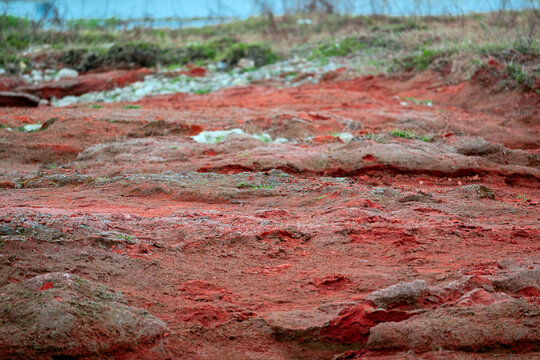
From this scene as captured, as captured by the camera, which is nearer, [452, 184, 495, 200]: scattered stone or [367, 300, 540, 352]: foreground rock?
[367, 300, 540, 352]: foreground rock

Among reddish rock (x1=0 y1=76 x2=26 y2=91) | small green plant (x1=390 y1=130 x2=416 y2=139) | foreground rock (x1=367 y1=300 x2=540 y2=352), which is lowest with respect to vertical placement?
foreground rock (x1=367 y1=300 x2=540 y2=352)

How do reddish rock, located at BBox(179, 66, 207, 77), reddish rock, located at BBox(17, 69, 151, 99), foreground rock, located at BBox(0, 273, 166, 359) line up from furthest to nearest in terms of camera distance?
1. reddish rock, located at BBox(179, 66, 207, 77)
2. reddish rock, located at BBox(17, 69, 151, 99)
3. foreground rock, located at BBox(0, 273, 166, 359)

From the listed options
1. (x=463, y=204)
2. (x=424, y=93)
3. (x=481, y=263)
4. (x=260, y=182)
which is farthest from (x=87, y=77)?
(x=481, y=263)

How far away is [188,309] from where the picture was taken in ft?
8.36

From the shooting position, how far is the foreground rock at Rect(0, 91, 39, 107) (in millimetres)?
10062

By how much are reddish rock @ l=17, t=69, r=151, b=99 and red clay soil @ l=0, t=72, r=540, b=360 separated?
540 cm

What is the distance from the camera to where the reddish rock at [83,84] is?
1212 centimetres

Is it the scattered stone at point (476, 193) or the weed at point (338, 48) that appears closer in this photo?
the scattered stone at point (476, 193)

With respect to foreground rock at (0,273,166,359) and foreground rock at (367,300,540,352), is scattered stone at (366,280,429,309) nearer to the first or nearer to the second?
foreground rock at (367,300,540,352)

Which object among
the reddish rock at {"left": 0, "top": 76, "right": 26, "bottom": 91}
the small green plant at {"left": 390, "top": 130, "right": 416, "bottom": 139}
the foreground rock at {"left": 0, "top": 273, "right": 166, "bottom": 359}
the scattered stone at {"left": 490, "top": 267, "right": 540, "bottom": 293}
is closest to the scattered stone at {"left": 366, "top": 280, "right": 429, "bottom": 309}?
the scattered stone at {"left": 490, "top": 267, "right": 540, "bottom": 293}

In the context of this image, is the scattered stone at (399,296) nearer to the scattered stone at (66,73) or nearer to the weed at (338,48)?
the weed at (338,48)

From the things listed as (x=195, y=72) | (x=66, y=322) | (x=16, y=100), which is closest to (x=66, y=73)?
(x=195, y=72)

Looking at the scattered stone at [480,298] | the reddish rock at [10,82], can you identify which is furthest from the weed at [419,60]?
the scattered stone at [480,298]

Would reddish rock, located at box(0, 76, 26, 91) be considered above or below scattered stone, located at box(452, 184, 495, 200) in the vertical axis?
above
